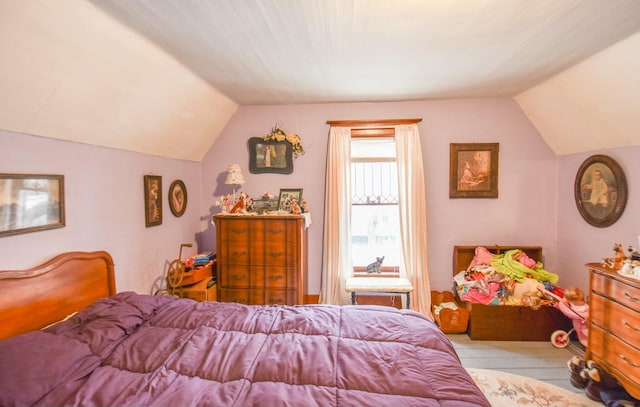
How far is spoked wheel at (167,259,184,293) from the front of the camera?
9.53 ft

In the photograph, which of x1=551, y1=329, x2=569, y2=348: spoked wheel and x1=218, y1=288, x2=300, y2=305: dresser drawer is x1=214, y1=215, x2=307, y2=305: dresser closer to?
x1=218, y1=288, x2=300, y2=305: dresser drawer

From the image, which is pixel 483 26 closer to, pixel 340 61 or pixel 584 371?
pixel 340 61

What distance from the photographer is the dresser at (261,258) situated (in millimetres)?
3137

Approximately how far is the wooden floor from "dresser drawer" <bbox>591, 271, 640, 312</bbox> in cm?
81

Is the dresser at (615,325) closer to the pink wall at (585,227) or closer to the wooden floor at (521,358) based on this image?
the wooden floor at (521,358)

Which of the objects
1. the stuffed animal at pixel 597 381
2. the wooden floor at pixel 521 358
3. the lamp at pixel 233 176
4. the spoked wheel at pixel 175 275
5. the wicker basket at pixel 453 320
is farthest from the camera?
the lamp at pixel 233 176

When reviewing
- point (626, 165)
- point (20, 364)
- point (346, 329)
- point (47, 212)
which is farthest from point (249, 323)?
point (626, 165)

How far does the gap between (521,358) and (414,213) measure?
1715 mm

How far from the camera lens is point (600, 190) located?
2859 millimetres

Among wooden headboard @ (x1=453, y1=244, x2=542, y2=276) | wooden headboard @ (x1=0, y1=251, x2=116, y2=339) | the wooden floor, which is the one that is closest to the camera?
wooden headboard @ (x1=0, y1=251, x2=116, y2=339)

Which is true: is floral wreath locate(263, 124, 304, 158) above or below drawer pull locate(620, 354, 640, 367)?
above

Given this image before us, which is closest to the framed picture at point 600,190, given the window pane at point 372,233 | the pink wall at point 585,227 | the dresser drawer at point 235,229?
the pink wall at point 585,227

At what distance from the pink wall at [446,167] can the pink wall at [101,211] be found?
1.11 m

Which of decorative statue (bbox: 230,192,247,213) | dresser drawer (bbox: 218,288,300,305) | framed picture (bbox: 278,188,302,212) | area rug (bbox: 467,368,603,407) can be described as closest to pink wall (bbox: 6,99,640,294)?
framed picture (bbox: 278,188,302,212)
